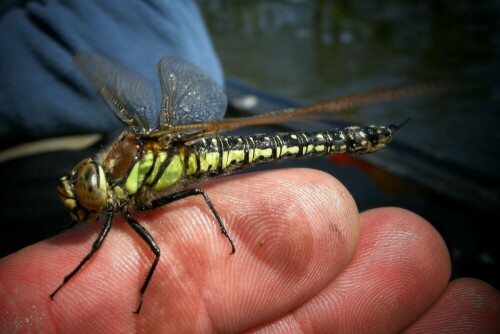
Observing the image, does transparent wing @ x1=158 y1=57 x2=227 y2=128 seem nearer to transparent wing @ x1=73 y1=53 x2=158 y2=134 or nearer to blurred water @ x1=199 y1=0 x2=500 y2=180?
transparent wing @ x1=73 y1=53 x2=158 y2=134

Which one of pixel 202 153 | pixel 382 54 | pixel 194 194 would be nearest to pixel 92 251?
pixel 194 194

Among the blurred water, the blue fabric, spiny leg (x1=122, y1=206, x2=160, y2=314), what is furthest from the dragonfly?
the blurred water

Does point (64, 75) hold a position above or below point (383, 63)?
above

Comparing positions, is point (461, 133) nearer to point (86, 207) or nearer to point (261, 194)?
point (261, 194)

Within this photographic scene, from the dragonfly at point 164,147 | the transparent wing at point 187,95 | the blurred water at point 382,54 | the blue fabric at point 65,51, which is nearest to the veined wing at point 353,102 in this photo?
the dragonfly at point 164,147

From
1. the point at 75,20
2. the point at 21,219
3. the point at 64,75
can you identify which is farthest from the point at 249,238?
the point at 75,20

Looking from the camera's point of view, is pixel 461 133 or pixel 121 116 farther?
pixel 461 133

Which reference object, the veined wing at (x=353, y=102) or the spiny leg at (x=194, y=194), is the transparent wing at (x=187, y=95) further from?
the veined wing at (x=353, y=102)
